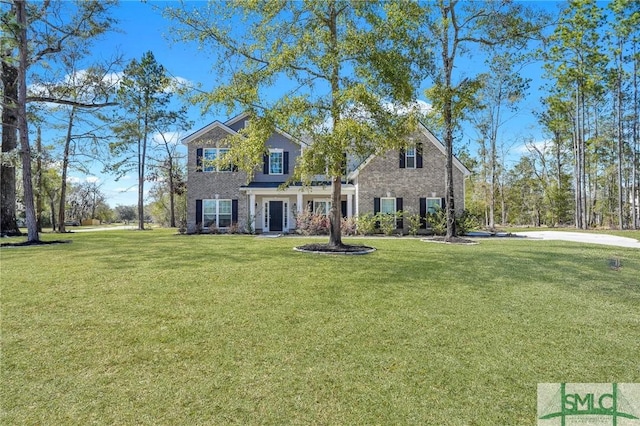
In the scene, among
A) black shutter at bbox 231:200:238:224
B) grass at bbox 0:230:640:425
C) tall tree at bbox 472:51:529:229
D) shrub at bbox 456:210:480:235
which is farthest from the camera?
black shutter at bbox 231:200:238:224

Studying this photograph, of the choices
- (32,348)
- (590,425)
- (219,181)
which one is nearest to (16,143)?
(219,181)

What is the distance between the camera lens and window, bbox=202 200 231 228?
71.7 ft

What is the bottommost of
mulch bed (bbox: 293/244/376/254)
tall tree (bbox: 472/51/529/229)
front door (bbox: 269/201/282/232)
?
mulch bed (bbox: 293/244/376/254)

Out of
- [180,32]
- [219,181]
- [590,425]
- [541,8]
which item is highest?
[541,8]

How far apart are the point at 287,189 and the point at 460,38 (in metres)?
11.3

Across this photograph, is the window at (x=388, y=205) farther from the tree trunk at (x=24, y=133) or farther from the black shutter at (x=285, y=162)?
the tree trunk at (x=24, y=133)

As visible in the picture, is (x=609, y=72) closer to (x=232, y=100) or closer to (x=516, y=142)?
(x=516, y=142)

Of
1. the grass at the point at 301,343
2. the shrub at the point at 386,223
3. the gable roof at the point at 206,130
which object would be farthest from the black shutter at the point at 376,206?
the grass at the point at 301,343

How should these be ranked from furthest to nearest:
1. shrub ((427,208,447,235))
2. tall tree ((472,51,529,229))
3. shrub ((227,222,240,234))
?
shrub ((227,222,240,234)), shrub ((427,208,447,235)), tall tree ((472,51,529,229))

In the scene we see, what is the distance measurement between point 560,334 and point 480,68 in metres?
14.9

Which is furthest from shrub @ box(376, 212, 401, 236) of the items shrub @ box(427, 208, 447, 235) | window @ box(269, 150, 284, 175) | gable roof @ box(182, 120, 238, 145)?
gable roof @ box(182, 120, 238, 145)

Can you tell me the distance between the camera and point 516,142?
3634 centimetres

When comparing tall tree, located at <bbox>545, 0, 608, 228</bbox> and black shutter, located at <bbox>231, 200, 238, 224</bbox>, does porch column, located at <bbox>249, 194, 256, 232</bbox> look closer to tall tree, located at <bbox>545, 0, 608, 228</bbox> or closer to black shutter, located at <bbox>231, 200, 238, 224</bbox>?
black shutter, located at <bbox>231, 200, 238, 224</bbox>

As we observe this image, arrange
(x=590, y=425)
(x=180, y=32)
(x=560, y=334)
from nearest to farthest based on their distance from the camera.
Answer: (x=590, y=425), (x=560, y=334), (x=180, y=32)
